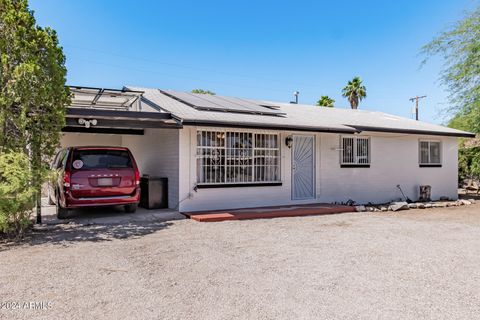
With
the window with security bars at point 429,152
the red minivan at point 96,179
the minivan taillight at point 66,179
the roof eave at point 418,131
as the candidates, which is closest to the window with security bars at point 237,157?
the red minivan at point 96,179

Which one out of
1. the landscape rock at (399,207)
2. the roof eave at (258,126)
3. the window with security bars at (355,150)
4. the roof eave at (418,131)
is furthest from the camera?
the window with security bars at (355,150)

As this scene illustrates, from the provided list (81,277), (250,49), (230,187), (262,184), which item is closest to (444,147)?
(262,184)

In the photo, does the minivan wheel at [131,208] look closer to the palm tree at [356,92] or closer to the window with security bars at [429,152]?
the window with security bars at [429,152]

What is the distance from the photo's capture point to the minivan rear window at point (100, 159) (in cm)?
790

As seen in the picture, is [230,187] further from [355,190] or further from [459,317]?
[459,317]

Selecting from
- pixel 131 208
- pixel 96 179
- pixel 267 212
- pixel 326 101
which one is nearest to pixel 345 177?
pixel 267 212

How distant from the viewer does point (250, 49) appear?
73.3ft

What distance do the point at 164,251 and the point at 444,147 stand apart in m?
13.6

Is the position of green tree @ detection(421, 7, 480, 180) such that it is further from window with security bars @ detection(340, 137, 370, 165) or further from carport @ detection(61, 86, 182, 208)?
carport @ detection(61, 86, 182, 208)

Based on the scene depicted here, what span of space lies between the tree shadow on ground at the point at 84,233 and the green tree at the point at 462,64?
12.8 m

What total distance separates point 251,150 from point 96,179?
451 cm

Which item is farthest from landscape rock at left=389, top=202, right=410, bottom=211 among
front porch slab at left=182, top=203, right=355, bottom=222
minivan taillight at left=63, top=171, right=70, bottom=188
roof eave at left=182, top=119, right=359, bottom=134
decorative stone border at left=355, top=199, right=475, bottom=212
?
minivan taillight at left=63, top=171, right=70, bottom=188

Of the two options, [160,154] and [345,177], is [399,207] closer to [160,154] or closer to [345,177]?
[345,177]

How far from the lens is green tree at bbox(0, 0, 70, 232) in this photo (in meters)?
6.43
